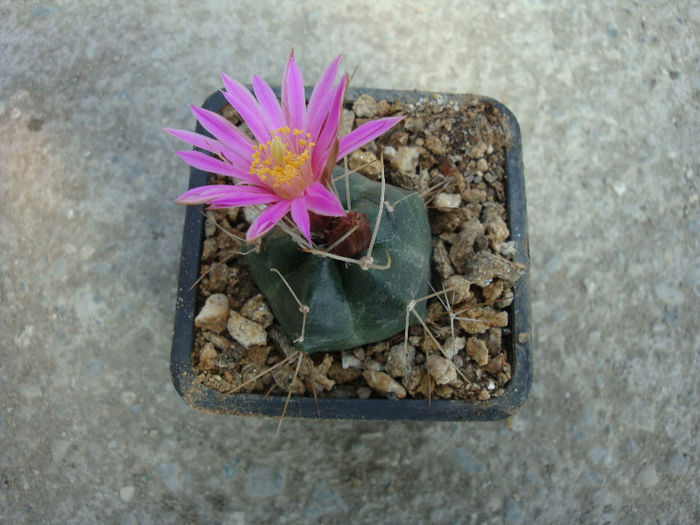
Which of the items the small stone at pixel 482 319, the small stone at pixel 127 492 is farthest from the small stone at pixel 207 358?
the small stone at pixel 127 492

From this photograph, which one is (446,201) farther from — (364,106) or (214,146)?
(214,146)

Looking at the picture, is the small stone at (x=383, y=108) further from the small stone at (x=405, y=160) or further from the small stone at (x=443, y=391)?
the small stone at (x=443, y=391)

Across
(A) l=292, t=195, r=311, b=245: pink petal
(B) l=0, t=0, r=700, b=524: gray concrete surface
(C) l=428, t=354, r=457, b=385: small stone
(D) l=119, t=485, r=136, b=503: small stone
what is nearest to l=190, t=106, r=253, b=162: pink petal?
(A) l=292, t=195, r=311, b=245: pink petal

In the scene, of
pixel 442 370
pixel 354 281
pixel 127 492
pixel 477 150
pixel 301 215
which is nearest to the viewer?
pixel 301 215

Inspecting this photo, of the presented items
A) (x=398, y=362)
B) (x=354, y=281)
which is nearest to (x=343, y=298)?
(x=354, y=281)

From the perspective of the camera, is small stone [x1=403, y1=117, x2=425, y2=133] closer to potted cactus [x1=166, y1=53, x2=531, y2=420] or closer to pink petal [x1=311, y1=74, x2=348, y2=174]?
potted cactus [x1=166, y1=53, x2=531, y2=420]

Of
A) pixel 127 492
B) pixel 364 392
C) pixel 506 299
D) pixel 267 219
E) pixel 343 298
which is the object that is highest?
pixel 267 219
